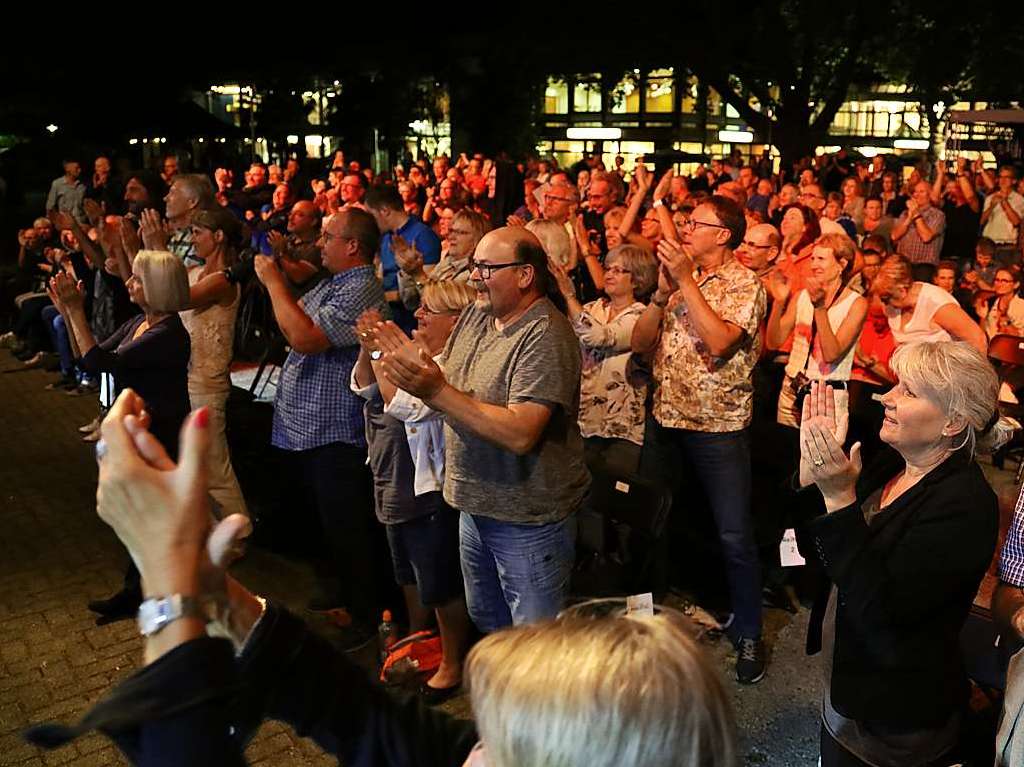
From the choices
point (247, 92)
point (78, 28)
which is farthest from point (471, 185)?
point (247, 92)

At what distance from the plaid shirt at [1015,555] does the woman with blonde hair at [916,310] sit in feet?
10.1

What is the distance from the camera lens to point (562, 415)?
3199mm

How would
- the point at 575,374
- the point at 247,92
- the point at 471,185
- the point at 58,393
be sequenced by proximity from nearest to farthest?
1. the point at 575,374
2. the point at 58,393
3. the point at 471,185
4. the point at 247,92

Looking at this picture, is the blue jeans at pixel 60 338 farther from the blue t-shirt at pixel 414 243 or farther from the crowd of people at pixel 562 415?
the blue t-shirt at pixel 414 243

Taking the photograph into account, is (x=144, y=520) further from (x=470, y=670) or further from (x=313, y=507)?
(x=313, y=507)

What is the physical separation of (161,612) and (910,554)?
5.87 ft

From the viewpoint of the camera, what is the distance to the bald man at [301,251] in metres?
5.30

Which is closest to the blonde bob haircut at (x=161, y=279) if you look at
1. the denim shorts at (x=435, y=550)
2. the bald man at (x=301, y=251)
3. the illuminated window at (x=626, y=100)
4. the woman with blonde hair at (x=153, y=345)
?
the woman with blonde hair at (x=153, y=345)

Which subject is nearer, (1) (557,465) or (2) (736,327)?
(1) (557,465)

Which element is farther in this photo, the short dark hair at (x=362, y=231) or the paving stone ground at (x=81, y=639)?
the short dark hair at (x=362, y=231)

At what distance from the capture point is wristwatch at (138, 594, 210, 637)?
1.14 metres

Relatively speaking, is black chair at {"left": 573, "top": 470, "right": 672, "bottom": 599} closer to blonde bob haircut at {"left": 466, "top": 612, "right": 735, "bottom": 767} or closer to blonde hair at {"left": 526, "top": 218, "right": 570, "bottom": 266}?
blonde hair at {"left": 526, "top": 218, "right": 570, "bottom": 266}

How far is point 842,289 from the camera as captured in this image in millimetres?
5332

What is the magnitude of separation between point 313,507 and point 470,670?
15.9ft
